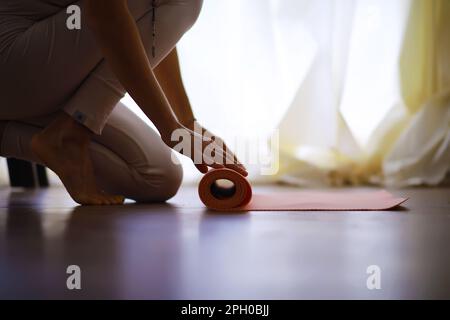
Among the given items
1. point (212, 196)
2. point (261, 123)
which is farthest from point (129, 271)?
point (261, 123)

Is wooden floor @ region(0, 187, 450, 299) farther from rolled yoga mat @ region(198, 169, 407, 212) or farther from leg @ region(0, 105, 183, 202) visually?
leg @ region(0, 105, 183, 202)

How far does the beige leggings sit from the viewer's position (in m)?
1.20

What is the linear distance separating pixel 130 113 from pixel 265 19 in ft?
3.52

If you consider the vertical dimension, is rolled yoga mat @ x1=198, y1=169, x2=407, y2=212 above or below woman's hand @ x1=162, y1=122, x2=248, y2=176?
below

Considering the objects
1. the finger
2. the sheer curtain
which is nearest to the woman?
the finger

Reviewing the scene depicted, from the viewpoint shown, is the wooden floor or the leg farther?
the leg

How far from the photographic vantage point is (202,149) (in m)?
1.17

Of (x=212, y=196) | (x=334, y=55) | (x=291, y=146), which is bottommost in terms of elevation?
(x=212, y=196)

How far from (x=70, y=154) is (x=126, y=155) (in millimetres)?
147

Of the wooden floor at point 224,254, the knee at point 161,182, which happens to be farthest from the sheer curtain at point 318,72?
the wooden floor at point 224,254

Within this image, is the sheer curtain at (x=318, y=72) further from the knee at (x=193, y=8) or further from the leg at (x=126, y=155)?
the knee at (x=193, y=8)

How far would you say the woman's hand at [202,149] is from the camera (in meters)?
1.14
